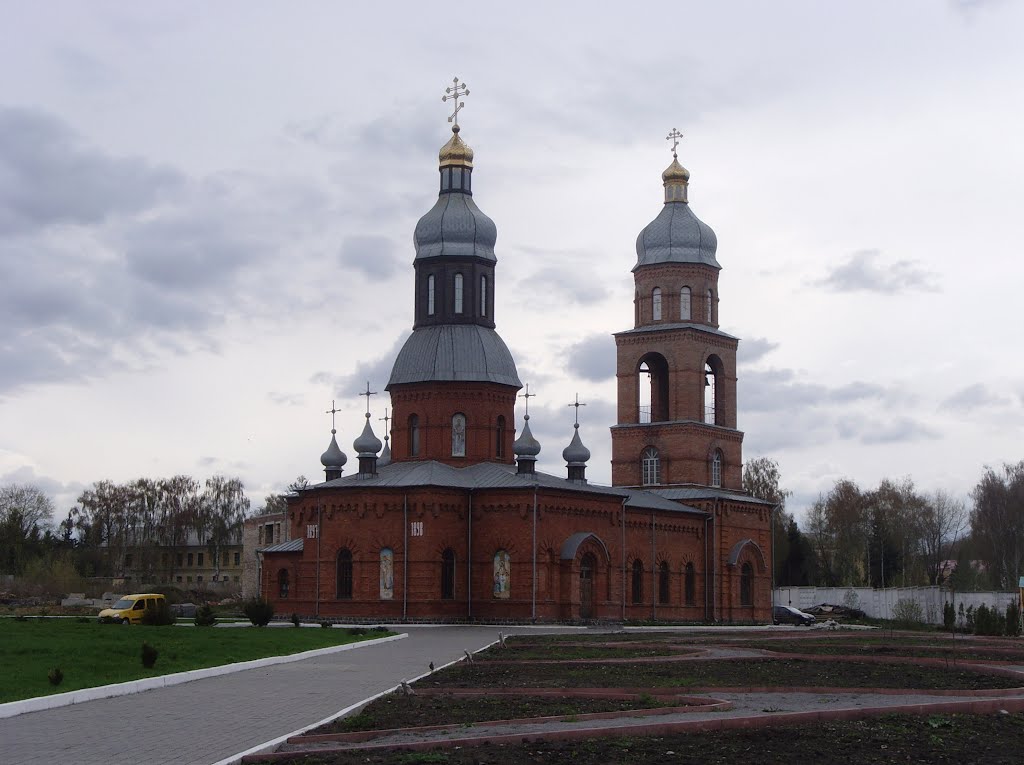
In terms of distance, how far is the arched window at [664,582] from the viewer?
55.4 meters

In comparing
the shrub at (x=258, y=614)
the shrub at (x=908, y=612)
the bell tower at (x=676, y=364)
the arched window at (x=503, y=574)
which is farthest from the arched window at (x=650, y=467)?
the shrub at (x=258, y=614)

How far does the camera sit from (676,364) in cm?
5953

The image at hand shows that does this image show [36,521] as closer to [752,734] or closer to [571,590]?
[571,590]

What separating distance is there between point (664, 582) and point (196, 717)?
4148 centimetres

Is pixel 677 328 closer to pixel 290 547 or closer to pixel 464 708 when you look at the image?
pixel 290 547

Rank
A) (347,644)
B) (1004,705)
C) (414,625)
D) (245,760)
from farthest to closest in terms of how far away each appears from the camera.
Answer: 1. (414,625)
2. (347,644)
3. (1004,705)
4. (245,760)

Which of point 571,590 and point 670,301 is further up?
point 670,301

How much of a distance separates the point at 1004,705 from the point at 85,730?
10645 mm

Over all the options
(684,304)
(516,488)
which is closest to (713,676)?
(516,488)

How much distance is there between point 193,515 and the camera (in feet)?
329

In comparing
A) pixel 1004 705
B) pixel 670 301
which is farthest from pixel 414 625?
pixel 1004 705

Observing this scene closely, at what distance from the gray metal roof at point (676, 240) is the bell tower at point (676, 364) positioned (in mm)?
44

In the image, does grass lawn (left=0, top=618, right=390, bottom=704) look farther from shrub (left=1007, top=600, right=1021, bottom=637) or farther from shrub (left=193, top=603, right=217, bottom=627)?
shrub (left=1007, top=600, right=1021, bottom=637)

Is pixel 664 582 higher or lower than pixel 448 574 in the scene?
lower
